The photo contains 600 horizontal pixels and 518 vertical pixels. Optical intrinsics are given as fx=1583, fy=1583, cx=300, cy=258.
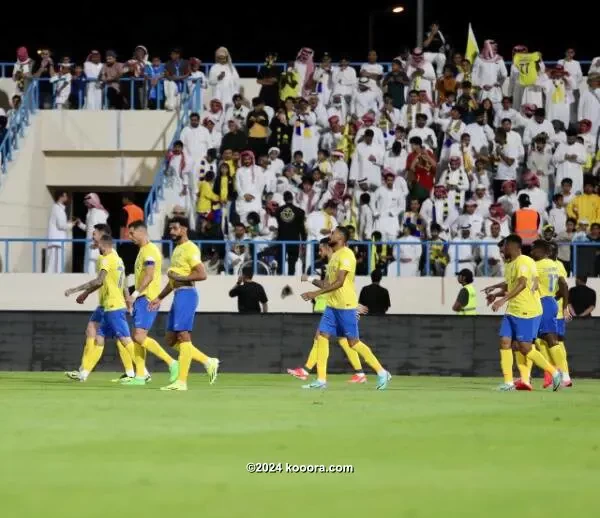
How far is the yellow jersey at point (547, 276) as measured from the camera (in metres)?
21.2

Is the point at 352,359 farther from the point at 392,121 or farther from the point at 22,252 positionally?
the point at 22,252

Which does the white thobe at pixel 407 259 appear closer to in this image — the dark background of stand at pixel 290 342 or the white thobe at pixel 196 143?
the dark background of stand at pixel 290 342

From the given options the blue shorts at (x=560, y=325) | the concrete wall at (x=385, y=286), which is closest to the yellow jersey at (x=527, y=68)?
the concrete wall at (x=385, y=286)

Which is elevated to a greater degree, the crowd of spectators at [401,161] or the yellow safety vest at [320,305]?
the crowd of spectators at [401,161]

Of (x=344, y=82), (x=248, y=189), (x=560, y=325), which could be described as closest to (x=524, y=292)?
(x=560, y=325)

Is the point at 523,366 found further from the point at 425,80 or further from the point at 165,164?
the point at 165,164

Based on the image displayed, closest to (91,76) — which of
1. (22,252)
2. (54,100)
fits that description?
(54,100)

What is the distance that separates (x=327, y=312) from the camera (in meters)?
20.1

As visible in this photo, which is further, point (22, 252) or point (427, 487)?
point (22, 252)

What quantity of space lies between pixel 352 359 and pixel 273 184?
10247mm

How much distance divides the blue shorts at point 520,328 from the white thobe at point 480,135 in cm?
1220

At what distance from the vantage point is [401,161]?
31531mm

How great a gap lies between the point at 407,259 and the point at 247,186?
345 centimetres

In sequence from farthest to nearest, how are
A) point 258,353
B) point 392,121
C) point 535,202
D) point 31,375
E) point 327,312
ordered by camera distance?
point 392,121, point 535,202, point 258,353, point 31,375, point 327,312
